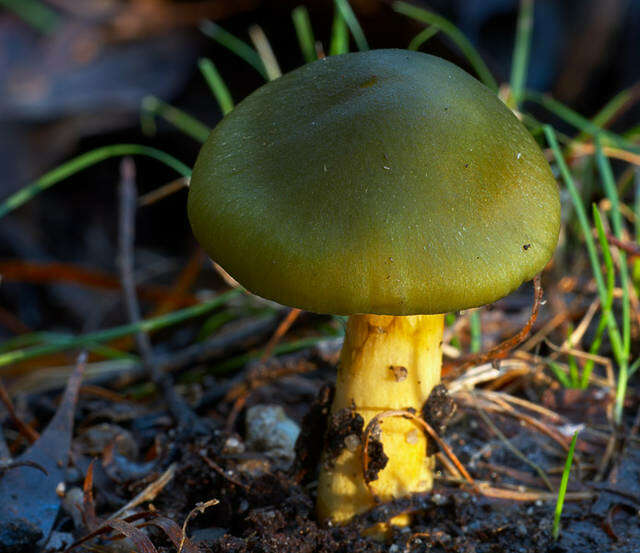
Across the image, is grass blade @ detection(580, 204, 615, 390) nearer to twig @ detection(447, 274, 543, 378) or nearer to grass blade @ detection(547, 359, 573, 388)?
grass blade @ detection(547, 359, 573, 388)

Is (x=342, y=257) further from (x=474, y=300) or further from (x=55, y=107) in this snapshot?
(x=55, y=107)

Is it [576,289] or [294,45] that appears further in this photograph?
[294,45]

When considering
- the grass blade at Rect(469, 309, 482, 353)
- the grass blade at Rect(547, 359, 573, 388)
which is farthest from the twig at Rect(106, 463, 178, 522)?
the grass blade at Rect(547, 359, 573, 388)

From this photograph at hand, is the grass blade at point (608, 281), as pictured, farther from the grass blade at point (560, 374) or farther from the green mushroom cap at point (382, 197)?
the green mushroom cap at point (382, 197)

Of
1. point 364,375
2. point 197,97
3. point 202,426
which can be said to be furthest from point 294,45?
point 364,375

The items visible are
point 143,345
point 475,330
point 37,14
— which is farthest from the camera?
point 37,14

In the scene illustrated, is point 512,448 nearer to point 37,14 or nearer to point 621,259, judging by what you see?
point 621,259

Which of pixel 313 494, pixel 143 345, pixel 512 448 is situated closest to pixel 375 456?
pixel 313 494
